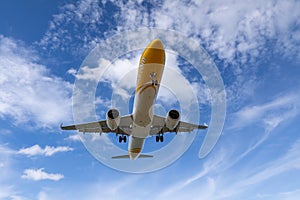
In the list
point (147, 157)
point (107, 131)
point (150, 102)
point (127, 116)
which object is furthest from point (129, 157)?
point (150, 102)

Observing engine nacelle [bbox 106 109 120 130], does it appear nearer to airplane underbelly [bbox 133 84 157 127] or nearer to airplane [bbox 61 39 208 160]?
airplane [bbox 61 39 208 160]

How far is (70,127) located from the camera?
42.0m

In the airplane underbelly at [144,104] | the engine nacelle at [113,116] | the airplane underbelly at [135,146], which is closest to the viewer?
the airplane underbelly at [144,104]

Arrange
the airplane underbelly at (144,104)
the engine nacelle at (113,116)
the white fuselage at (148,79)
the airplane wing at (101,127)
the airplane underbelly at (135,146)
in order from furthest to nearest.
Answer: the airplane underbelly at (135,146) < the airplane wing at (101,127) < the engine nacelle at (113,116) < the airplane underbelly at (144,104) < the white fuselage at (148,79)

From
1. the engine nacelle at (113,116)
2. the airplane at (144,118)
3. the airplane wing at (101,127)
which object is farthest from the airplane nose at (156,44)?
the airplane wing at (101,127)

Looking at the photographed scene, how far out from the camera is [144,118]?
3469cm

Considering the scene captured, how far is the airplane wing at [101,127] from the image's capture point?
39.6 meters

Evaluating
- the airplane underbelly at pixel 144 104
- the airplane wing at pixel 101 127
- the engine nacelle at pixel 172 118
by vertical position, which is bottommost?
the airplane underbelly at pixel 144 104

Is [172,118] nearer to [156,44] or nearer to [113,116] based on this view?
[113,116]

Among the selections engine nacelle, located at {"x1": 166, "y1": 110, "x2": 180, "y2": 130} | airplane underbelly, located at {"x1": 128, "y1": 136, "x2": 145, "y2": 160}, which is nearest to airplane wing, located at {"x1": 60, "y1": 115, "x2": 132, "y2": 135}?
airplane underbelly, located at {"x1": 128, "y1": 136, "x2": 145, "y2": 160}

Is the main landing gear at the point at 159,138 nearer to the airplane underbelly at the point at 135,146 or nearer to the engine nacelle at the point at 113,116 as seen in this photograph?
the airplane underbelly at the point at 135,146

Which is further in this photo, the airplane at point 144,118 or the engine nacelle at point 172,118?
the engine nacelle at point 172,118

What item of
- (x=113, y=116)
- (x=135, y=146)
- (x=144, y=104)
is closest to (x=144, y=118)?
(x=144, y=104)

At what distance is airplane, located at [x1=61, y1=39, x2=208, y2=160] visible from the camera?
1225 inches
